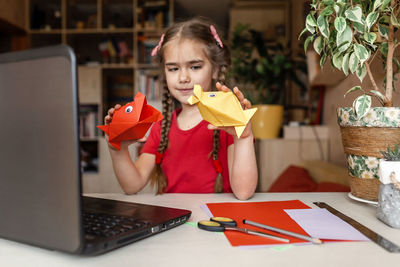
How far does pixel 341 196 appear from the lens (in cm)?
80

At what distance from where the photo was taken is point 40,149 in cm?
37

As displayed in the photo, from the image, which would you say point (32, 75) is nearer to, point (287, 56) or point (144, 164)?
point (144, 164)

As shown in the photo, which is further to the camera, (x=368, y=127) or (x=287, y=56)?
(x=287, y=56)

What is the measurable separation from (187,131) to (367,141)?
640mm

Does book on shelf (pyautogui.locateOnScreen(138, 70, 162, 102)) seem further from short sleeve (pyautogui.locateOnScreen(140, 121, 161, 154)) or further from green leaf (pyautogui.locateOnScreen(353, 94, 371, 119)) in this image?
green leaf (pyautogui.locateOnScreen(353, 94, 371, 119))

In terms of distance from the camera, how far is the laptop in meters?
0.35

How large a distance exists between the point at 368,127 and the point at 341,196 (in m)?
0.20

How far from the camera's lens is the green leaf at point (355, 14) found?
2.16 feet

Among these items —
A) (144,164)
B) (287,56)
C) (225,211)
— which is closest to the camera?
(225,211)

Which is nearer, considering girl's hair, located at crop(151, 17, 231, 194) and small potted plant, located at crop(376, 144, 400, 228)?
small potted plant, located at crop(376, 144, 400, 228)

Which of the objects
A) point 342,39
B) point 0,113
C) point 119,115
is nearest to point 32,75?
point 0,113

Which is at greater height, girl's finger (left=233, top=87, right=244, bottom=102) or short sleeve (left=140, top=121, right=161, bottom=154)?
girl's finger (left=233, top=87, right=244, bottom=102)

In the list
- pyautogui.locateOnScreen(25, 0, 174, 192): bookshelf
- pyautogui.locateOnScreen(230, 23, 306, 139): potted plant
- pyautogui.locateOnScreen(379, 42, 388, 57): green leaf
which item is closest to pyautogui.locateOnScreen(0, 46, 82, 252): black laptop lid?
pyautogui.locateOnScreen(379, 42, 388, 57): green leaf

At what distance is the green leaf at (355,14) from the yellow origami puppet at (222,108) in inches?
10.6
